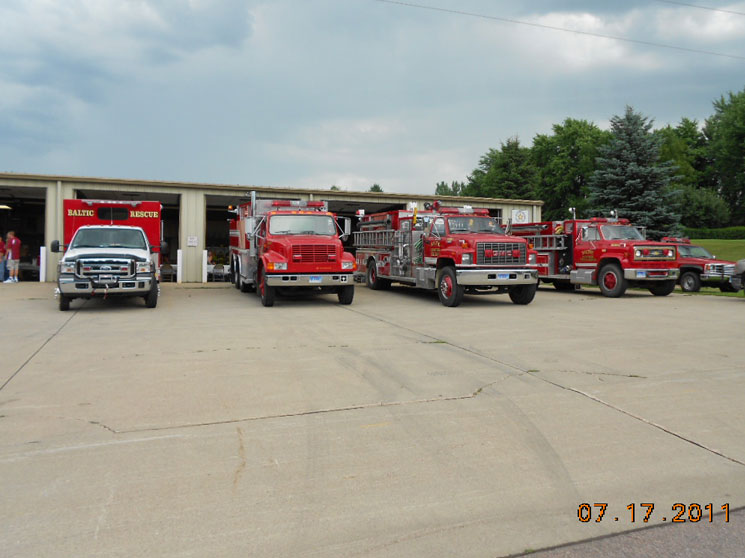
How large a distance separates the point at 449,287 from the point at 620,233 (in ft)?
25.1

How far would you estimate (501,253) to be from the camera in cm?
1438

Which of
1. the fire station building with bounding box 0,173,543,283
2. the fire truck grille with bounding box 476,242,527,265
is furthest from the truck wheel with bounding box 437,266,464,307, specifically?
the fire station building with bounding box 0,173,543,283

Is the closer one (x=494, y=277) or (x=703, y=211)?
(x=494, y=277)

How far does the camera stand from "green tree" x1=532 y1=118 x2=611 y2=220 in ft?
212

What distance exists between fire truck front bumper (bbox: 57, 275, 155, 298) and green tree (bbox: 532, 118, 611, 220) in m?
57.3

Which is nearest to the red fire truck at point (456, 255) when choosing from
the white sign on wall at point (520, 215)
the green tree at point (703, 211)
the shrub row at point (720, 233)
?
the white sign on wall at point (520, 215)

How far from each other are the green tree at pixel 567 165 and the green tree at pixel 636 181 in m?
30.5

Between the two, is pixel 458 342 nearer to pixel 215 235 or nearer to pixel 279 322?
pixel 279 322

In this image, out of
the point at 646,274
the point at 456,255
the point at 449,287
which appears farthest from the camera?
the point at 646,274

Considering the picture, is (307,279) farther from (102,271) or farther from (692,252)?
(692,252)

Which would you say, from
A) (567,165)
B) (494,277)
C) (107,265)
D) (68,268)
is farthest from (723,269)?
(567,165)

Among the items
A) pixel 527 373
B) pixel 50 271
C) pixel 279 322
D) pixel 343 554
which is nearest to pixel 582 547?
pixel 343 554

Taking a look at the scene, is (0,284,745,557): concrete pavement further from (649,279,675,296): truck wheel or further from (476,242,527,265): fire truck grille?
(649,279,675,296): truck wheel

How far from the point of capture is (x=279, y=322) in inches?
442
